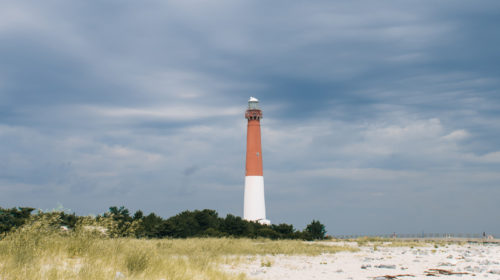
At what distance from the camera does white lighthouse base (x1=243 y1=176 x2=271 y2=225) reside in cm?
5203

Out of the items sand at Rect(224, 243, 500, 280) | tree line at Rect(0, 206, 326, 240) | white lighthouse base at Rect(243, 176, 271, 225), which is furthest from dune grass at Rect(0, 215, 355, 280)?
white lighthouse base at Rect(243, 176, 271, 225)

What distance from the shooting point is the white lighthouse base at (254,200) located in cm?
5203

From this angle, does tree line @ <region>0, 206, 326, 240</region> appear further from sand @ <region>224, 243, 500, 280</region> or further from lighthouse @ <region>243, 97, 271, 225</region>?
sand @ <region>224, 243, 500, 280</region>

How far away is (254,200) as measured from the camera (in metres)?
52.2

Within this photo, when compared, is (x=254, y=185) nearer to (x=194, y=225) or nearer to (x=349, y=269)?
(x=194, y=225)

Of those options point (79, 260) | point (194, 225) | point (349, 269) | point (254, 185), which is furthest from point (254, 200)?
point (79, 260)

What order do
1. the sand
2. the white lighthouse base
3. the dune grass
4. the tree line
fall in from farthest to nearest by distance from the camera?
the white lighthouse base < the tree line < the sand < the dune grass

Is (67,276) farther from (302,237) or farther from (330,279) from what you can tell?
(302,237)

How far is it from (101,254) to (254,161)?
3938 cm

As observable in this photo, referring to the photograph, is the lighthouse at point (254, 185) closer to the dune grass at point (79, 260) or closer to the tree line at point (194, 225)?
the tree line at point (194, 225)

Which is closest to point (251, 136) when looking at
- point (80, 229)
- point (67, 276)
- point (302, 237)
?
point (302, 237)

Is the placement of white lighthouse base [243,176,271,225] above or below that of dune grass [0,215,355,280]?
Answer: above

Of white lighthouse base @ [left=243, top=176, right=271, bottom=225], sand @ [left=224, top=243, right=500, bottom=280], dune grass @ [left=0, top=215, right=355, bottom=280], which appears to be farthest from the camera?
white lighthouse base @ [left=243, top=176, right=271, bottom=225]

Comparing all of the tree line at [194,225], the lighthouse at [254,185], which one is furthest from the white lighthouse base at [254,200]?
the tree line at [194,225]
